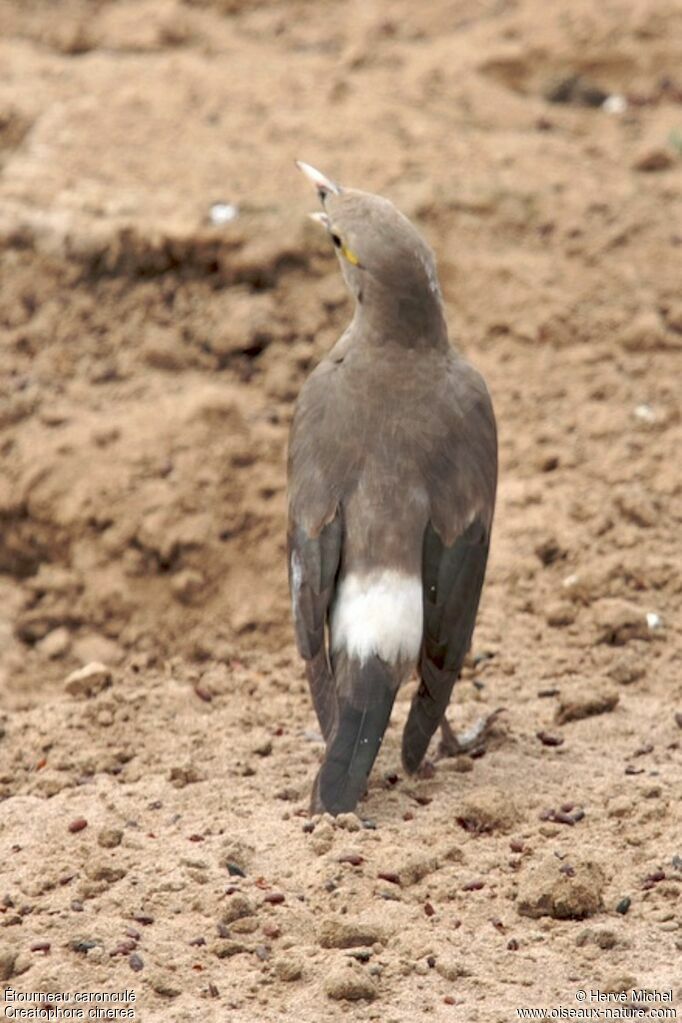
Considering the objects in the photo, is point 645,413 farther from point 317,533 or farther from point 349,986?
point 349,986

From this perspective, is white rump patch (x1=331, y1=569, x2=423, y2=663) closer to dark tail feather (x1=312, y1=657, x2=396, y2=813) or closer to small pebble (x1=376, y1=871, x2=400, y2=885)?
dark tail feather (x1=312, y1=657, x2=396, y2=813)

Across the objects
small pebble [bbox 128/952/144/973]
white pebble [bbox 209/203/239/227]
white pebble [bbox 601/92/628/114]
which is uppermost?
white pebble [bbox 601/92/628/114]

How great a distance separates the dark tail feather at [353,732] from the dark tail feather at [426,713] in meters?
0.18

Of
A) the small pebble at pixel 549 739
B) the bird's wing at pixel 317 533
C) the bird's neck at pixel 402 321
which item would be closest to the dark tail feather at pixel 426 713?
the bird's wing at pixel 317 533

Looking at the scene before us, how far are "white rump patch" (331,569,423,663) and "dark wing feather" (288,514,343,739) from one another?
0.16 ft

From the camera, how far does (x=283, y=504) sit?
732 cm

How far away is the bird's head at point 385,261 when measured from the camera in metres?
5.70

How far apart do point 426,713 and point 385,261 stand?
1491mm

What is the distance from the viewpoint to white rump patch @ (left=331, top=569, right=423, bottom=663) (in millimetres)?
5402

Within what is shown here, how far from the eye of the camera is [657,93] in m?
9.60

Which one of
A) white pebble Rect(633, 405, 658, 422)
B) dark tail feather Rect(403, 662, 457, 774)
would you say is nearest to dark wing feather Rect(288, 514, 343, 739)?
dark tail feather Rect(403, 662, 457, 774)

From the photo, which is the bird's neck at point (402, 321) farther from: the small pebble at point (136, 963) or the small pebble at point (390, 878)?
the small pebble at point (136, 963)

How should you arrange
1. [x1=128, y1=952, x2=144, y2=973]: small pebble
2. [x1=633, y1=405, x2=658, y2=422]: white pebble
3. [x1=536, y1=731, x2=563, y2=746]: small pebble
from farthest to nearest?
1. [x1=633, y1=405, x2=658, y2=422]: white pebble
2. [x1=536, y1=731, x2=563, y2=746]: small pebble
3. [x1=128, y1=952, x2=144, y2=973]: small pebble

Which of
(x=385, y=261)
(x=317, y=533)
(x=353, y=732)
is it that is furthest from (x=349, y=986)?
(x=385, y=261)
